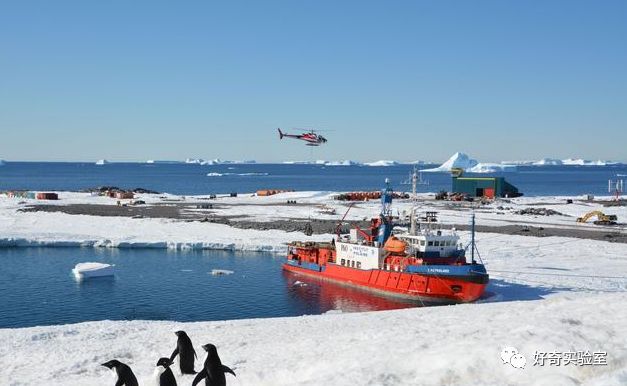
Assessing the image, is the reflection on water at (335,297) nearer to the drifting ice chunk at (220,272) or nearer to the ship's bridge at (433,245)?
the ship's bridge at (433,245)

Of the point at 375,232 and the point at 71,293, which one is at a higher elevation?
the point at 375,232

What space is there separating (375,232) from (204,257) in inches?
477

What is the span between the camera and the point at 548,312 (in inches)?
703

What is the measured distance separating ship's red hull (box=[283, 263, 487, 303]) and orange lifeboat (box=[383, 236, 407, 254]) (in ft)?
3.93

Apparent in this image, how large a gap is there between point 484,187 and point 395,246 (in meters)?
67.1

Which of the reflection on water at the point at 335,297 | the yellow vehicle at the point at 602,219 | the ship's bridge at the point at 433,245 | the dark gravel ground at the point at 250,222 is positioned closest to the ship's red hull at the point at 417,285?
the reflection on water at the point at 335,297

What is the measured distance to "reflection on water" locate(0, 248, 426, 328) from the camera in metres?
26.5

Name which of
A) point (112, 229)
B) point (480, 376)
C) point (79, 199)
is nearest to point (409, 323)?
point (480, 376)

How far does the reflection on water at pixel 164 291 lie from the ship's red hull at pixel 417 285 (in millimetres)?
460

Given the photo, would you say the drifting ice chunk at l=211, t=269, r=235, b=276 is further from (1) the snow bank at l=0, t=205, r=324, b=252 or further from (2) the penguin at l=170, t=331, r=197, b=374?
(2) the penguin at l=170, t=331, r=197, b=374

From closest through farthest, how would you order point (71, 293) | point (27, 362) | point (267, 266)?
point (27, 362) < point (71, 293) < point (267, 266)

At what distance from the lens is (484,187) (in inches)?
3775

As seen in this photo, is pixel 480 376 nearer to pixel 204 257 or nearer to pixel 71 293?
pixel 71 293

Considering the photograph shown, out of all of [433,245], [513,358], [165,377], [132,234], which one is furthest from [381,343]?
[132,234]
